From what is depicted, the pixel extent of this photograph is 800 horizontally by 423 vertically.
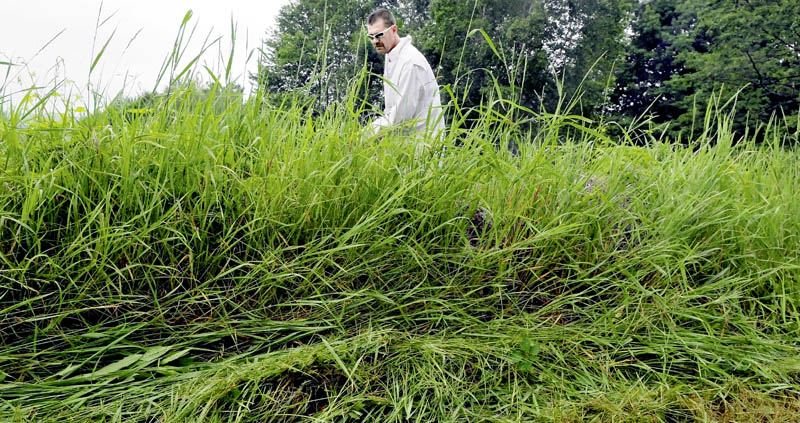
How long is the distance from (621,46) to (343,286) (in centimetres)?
2246

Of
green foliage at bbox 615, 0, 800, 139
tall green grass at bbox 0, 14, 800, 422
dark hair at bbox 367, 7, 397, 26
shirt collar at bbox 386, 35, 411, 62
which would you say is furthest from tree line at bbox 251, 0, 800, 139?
tall green grass at bbox 0, 14, 800, 422

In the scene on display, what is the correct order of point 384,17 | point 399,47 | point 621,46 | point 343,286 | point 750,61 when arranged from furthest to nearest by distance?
point 621,46
point 750,61
point 384,17
point 399,47
point 343,286

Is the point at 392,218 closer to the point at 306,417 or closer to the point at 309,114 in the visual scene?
the point at 309,114

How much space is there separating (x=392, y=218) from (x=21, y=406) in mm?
1113

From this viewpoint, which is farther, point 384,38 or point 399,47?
point 384,38

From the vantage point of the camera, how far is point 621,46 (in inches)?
824

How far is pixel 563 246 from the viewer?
72.4 inches

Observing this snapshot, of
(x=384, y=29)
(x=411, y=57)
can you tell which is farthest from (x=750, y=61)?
(x=411, y=57)

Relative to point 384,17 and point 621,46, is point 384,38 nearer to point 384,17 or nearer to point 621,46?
point 384,17

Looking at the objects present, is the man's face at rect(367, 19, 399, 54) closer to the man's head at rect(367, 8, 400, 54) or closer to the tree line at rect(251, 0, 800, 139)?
the man's head at rect(367, 8, 400, 54)

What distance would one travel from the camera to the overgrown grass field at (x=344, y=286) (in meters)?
1.36

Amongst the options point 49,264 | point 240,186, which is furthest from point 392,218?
point 49,264

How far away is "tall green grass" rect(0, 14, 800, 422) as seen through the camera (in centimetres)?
136

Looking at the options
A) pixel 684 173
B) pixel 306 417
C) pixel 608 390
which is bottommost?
pixel 608 390
